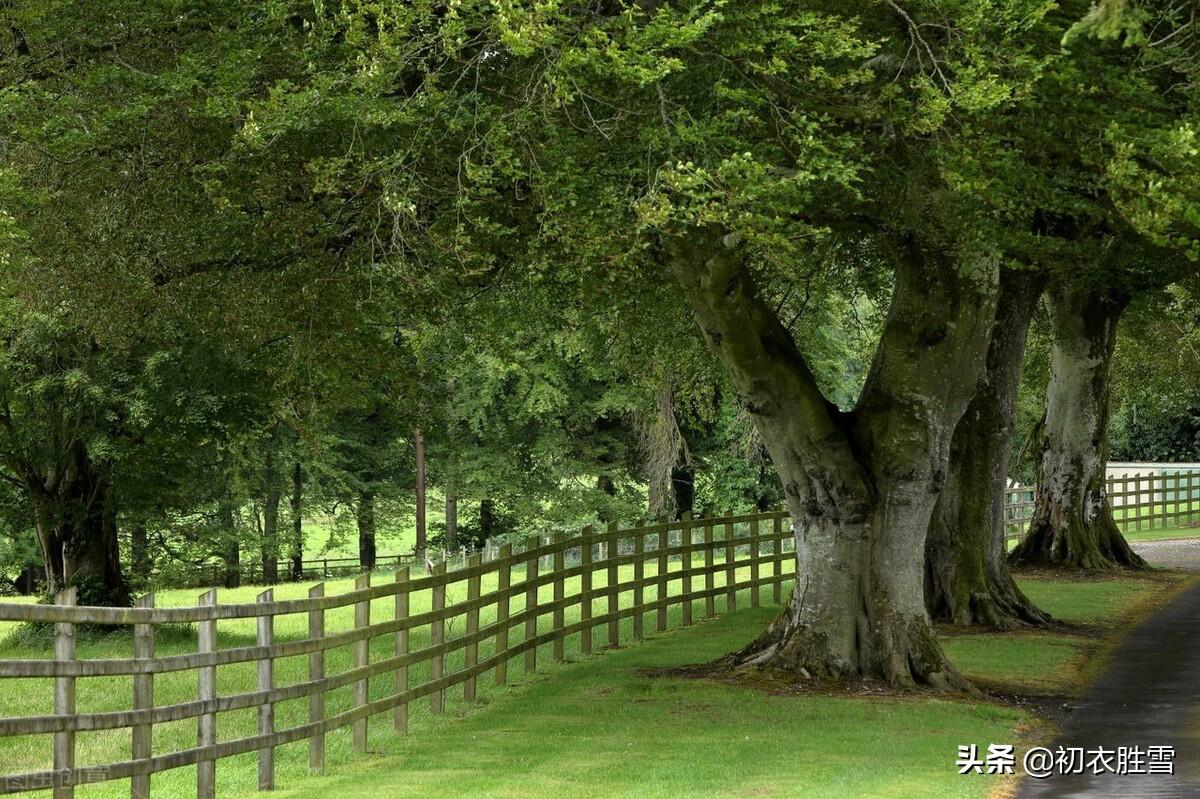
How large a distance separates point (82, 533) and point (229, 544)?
39.2 ft

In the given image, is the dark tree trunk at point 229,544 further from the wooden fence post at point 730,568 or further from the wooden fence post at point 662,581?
the wooden fence post at point 662,581

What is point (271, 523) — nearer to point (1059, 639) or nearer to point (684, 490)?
point (684, 490)

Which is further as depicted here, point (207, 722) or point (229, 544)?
point (229, 544)

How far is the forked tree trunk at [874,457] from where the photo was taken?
50.3ft

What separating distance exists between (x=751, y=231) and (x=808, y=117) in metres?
1.99

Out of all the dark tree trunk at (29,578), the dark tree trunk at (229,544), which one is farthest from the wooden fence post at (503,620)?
the dark tree trunk at (29,578)

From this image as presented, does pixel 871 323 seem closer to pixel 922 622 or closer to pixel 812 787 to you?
pixel 922 622

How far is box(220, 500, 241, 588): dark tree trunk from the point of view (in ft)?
115

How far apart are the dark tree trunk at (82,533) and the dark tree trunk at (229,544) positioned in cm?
890

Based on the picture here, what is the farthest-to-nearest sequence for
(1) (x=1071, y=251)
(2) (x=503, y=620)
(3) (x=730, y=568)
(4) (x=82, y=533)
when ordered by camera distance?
1. (4) (x=82, y=533)
2. (3) (x=730, y=568)
3. (1) (x=1071, y=251)
4. (2) (x=503, y=620)

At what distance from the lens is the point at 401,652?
40.9 ft

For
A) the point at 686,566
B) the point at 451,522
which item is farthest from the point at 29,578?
the point at 686,566

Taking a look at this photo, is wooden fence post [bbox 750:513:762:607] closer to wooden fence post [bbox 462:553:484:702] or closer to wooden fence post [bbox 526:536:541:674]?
wooden fence post [bbox 526:536:541:674]

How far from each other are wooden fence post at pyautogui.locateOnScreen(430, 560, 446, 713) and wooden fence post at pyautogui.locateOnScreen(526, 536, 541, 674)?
245 centimetres
